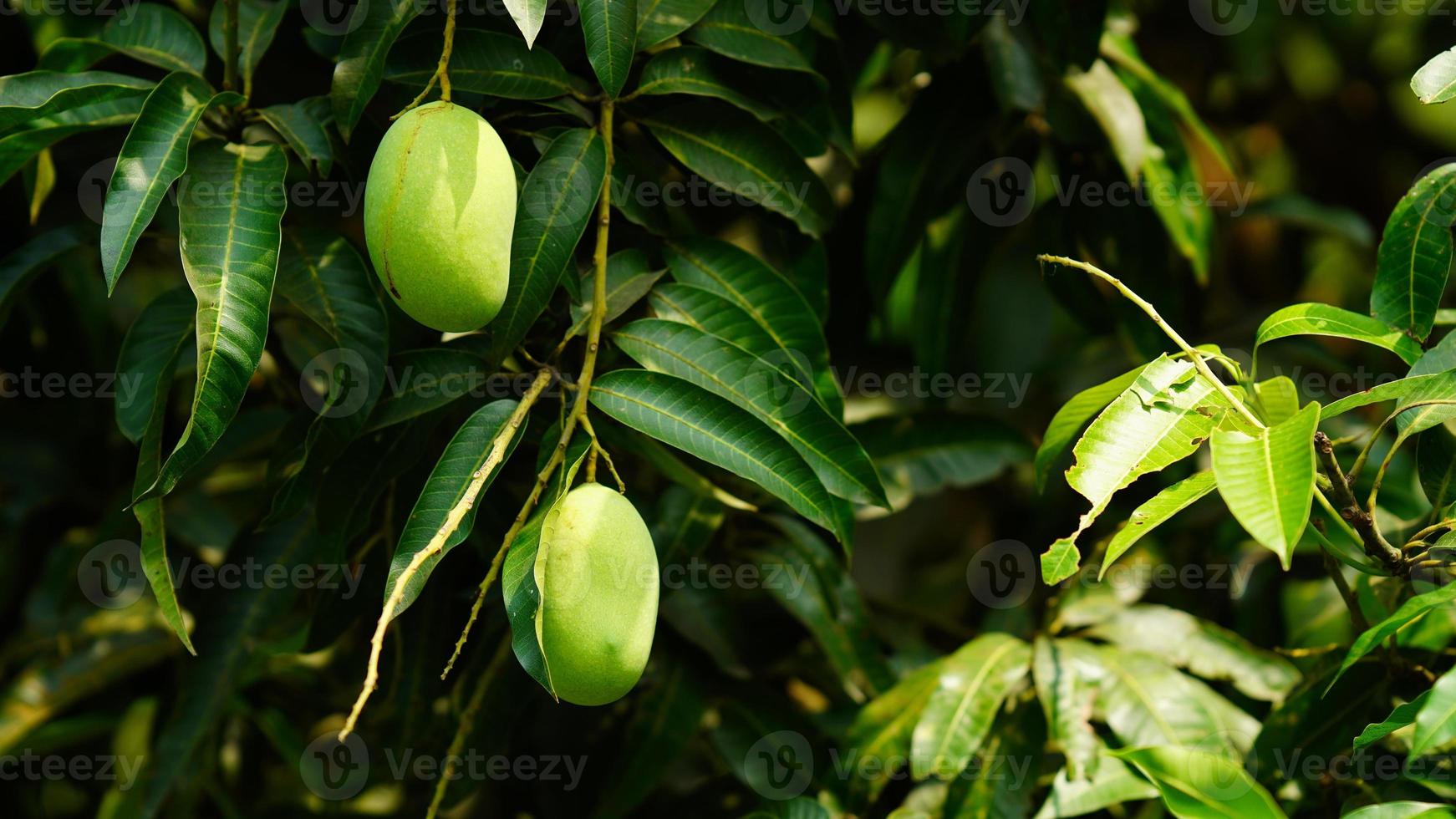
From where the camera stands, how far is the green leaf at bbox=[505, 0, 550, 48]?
81 centimetres

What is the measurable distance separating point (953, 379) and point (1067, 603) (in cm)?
35

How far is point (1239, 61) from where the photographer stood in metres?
2.16

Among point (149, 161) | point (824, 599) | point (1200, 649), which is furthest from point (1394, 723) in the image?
point (149, 161)

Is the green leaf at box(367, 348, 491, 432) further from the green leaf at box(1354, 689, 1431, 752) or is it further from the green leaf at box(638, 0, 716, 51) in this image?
the green leaf at box(1354, 689, 1431, 752)

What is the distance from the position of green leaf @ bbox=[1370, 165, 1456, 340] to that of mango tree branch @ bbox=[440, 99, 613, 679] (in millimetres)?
664

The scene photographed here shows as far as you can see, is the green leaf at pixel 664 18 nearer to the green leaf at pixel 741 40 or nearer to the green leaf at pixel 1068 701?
the green leaf at pixel 741 40

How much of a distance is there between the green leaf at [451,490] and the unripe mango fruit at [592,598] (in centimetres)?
7

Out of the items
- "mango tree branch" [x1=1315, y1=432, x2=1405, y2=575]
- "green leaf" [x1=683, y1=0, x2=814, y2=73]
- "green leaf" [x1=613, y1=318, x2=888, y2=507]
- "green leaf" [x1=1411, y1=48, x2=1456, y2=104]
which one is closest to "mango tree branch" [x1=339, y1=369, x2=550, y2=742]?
"green leaf" [x1=613, y1=318, x2=888, y2=507]

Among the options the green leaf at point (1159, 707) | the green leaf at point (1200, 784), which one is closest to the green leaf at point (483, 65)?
the green leaf at point (1200, 784)

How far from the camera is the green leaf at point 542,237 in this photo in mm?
886

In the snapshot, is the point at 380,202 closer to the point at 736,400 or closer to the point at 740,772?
the point at 736,400

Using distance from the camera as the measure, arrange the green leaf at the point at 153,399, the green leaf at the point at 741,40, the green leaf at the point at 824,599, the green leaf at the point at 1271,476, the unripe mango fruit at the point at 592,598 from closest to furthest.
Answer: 1. the green leaf at the point at 1271,476
2. the unripe mango fruit at the point at 592,598
3. the green leaf at the point at 153,399
4. the green leaf at the point at 741,40
5. the green leaf at the point at 824,599

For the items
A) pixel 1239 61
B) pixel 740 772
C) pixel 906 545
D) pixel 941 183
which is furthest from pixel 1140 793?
pixel 1239 61

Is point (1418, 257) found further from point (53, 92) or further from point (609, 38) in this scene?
point (53, 92)
